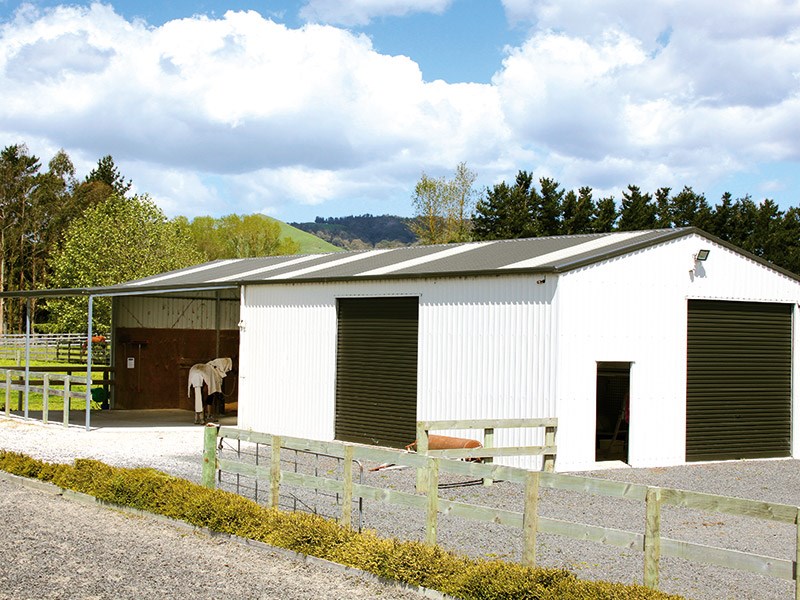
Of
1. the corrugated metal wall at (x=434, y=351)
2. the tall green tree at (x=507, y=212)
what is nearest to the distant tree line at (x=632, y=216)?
the tall green tree at (x=507, y=212)

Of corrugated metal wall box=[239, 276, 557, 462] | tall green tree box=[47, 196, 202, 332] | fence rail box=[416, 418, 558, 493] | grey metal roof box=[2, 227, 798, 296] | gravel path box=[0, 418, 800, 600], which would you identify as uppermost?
tall green tree box=[47, 196, 202, 332]

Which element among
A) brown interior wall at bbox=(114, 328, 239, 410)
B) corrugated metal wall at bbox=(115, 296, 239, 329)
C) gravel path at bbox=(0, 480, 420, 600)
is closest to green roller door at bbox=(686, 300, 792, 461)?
gravel path at bbox=(0, 480, 420, 600)

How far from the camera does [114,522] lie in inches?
380

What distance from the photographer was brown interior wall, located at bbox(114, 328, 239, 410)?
83.7 ft

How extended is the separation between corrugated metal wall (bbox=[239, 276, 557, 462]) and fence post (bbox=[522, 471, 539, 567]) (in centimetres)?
724

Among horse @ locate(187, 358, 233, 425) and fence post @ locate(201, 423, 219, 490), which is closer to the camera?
fence post @ locate(201, 423, 219, 490)

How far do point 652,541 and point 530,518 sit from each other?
3.45ft

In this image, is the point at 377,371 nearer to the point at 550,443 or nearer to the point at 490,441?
the point at 550,443

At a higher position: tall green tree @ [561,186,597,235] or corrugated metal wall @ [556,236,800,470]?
tall green tree @ [561,186,597,235]

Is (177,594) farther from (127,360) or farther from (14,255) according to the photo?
(14,255)

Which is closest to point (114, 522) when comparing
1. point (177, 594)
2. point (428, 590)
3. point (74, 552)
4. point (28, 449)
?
point (74, 552)

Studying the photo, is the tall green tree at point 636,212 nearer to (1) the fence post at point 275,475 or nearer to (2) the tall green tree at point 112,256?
(2) the tall green tree at point 112,256

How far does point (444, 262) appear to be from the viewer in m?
17.7

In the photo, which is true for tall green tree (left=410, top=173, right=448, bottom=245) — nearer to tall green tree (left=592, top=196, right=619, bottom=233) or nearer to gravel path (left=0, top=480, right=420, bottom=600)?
tall green tree (left=592, top=196, right=619, bottom=233)
